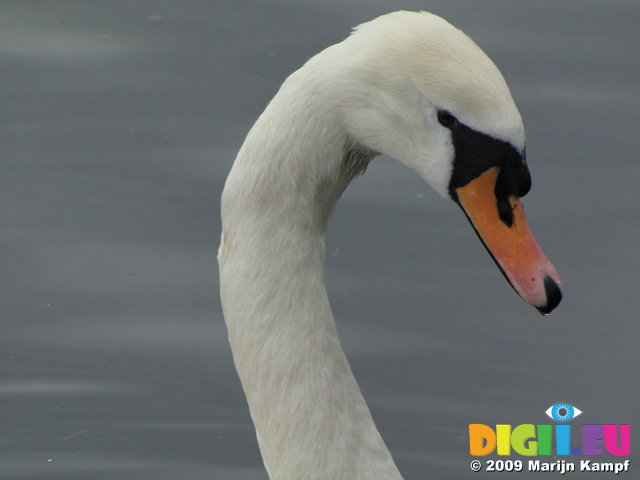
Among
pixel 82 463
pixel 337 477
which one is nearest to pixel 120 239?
pixel 82 463

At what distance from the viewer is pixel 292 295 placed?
4039 mm

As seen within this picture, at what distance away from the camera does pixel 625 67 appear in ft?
23.2

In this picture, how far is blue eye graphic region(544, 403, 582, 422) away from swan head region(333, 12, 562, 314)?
2.27m

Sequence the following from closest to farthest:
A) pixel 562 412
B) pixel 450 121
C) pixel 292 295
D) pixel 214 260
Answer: pixel 450 121, pixel 292 295, pixel 562 412, pixel 214 260

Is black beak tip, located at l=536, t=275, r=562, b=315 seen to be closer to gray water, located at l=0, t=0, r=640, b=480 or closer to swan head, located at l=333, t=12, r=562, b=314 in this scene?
swan head, located at l=333, t=12, r=562, b=314

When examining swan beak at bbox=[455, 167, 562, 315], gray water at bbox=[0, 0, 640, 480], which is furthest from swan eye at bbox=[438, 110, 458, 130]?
gray water at bbox=[0, 0, 640, 480]

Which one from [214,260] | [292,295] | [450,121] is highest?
[450,121]

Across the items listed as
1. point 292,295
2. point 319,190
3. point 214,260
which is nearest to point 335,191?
point 319,190

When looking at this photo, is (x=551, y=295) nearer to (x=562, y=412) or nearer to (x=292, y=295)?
(x=292, y=295)

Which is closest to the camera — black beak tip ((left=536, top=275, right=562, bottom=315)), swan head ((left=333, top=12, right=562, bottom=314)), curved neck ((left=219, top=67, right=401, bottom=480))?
swan head ((left=333, top=12, right=562, bottom=314))

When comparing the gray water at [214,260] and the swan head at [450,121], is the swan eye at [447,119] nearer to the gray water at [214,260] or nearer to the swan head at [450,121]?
the swan head at [450,121]

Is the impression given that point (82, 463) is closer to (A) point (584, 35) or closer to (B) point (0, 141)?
(B) point (0, 141)

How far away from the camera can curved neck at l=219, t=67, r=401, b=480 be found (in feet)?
12.4

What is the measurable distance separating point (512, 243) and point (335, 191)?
50cm
